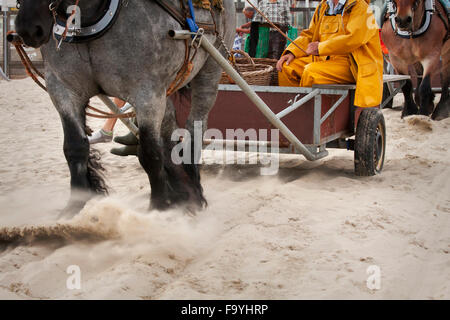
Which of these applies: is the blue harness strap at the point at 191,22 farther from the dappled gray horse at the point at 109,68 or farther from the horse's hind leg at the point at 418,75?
the horse's hind leg at the point at 418,75

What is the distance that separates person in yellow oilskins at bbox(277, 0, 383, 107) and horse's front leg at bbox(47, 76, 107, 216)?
7.07 ft

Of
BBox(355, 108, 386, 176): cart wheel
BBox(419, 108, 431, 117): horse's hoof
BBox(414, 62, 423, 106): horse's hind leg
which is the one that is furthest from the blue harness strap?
BBox(414, 62, 423, 106): horse's hind leg

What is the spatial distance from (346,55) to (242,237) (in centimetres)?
231

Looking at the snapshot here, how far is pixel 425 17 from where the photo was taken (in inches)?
297

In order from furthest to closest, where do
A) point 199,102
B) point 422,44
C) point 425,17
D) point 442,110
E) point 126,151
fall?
point 442,110
point 422,44
point 425,17
point 126,151
point 199,102

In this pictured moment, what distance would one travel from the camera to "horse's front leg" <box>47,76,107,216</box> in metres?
3.06

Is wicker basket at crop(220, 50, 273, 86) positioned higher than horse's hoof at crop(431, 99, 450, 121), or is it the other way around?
wicker basket at crop(220, 50, 273, 86)

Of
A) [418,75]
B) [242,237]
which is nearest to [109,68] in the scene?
[242,237]

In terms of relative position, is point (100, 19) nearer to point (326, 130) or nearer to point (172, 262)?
point (172, 262)

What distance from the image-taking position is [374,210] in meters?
3.68

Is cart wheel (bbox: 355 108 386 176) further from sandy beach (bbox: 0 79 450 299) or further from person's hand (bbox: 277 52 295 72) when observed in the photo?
person's hand (bbox: 277 52 295 72)

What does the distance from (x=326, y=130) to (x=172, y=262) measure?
7.29ft

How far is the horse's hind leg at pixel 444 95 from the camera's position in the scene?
8.10m

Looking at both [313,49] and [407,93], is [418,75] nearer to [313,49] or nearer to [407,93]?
[407,93]
